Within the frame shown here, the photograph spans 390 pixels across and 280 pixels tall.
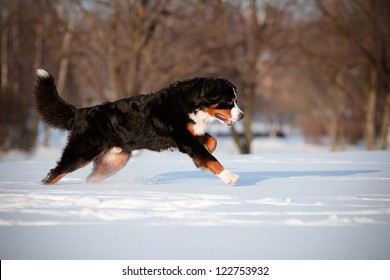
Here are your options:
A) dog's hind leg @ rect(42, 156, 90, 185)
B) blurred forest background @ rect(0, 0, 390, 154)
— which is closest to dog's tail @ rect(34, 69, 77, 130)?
dog's hind leg @ rect(42, 156, 90, 185)

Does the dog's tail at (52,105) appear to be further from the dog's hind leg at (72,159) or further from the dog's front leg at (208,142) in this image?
the dog's front leg at (208,142)

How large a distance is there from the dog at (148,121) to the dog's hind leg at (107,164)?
39mm

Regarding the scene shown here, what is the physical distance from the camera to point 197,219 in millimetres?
3461

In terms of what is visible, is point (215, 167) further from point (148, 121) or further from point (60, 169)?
point (60, 169)

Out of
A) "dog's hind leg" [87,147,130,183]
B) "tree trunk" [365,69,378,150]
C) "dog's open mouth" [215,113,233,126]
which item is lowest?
"tree trunk" [365,69,378,150]

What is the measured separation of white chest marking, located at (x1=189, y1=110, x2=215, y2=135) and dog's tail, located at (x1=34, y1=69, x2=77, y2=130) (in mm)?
1409

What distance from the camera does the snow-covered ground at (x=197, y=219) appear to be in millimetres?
2836

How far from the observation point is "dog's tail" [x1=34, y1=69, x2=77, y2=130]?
549cm

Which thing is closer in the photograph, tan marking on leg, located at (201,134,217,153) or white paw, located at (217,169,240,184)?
white paw, located at (217,169,240,184)

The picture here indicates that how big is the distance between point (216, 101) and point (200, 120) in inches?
11.0

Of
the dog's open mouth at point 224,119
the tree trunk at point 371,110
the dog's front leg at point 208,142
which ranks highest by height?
the dog's open mouth at point 224,119

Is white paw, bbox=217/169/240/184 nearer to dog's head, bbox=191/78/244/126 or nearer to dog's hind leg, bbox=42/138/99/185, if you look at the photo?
dog's head, bbox=191/78/244/126

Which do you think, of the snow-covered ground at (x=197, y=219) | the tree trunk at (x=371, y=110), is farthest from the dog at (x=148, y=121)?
the tree trunk at (x=371, y=110)
